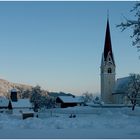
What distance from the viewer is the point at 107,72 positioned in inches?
4397

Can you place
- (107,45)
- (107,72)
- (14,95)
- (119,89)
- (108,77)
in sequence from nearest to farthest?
(14,95)
(119,89)
(107,45)
(108,77)
(107,72)

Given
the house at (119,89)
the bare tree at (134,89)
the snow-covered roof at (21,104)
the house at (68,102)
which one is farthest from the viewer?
the house at (119,89)

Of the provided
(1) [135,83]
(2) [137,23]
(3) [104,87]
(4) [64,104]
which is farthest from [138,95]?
(2) [137,23]

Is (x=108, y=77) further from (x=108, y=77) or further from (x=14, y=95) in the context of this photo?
(x=14, y=95)

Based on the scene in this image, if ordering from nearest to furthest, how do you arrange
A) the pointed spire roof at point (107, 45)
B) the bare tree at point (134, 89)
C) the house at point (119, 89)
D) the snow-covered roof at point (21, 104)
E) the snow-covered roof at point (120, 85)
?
the bare tree at point (134, 89), the snow-covered roof at point (21, 104), the house at point (119, 89), the snow-covered roof at point (120, 85), the pointed spire roof at point (107, 45)

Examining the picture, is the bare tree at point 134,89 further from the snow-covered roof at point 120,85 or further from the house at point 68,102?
the snow-covered roof at point 120,85

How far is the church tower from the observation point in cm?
11050

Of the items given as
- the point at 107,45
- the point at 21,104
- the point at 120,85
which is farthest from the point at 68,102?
the point at 107,45

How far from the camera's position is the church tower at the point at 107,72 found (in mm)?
110500

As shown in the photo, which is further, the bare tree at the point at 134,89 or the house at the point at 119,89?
the house at the point at 119,89

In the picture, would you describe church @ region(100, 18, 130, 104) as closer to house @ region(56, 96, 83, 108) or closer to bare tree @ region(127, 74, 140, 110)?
house @ region(56, 96, 83, 108)

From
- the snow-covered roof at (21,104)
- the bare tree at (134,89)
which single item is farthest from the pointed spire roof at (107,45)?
the snow-covered roof at (21,104)

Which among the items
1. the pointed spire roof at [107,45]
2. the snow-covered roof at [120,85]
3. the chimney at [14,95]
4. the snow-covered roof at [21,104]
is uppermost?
the pointed spire roof at [107,45]

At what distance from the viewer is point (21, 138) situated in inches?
579
